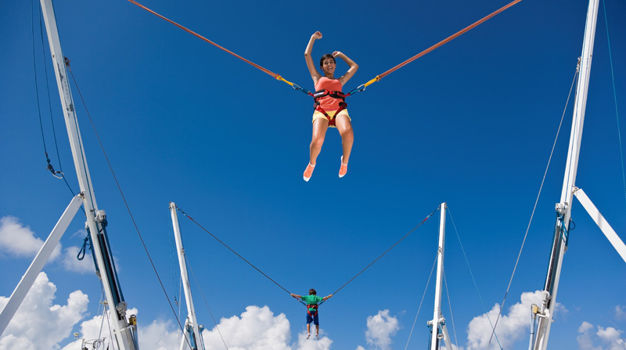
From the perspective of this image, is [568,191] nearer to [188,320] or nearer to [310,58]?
[310,58]

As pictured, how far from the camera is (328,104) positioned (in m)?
7.17

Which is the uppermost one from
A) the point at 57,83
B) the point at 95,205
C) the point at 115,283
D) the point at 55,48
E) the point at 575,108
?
the point at 55,48

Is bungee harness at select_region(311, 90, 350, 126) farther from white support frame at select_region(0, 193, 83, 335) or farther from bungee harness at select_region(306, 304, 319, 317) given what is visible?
bungee harness at select_region(306, 304, 319, 317)

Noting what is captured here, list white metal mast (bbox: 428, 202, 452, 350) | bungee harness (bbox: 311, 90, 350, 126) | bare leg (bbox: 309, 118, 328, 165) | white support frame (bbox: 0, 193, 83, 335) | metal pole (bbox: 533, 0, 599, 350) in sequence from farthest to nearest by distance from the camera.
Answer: white metal mast (bbox: 428, 202, 452, 350)
metal pole (bbox: 533, 0, 599, 350)
bungee harness (bbox: 311, 90, 350, 126)
bare leg (bbox: 309, 118, 328, 165)
white support frame (bbox: 0, 193, 83, 335)

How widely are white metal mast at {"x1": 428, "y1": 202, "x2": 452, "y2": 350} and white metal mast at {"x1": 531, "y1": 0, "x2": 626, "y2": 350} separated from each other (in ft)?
15.5

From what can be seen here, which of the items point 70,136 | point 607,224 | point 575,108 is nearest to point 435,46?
point 575,108

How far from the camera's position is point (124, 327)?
7.55 metres

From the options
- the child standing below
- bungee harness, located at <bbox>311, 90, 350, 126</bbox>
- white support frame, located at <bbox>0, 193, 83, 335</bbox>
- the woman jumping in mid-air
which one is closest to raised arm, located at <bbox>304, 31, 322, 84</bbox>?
the woman jumping in mid-air

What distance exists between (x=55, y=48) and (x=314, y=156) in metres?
5.25

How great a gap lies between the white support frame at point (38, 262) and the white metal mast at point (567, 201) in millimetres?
9074

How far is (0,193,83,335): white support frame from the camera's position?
6.19 metres

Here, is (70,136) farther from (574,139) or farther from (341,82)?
(574,139)

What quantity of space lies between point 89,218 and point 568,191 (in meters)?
9.13

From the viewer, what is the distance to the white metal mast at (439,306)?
12609mm
